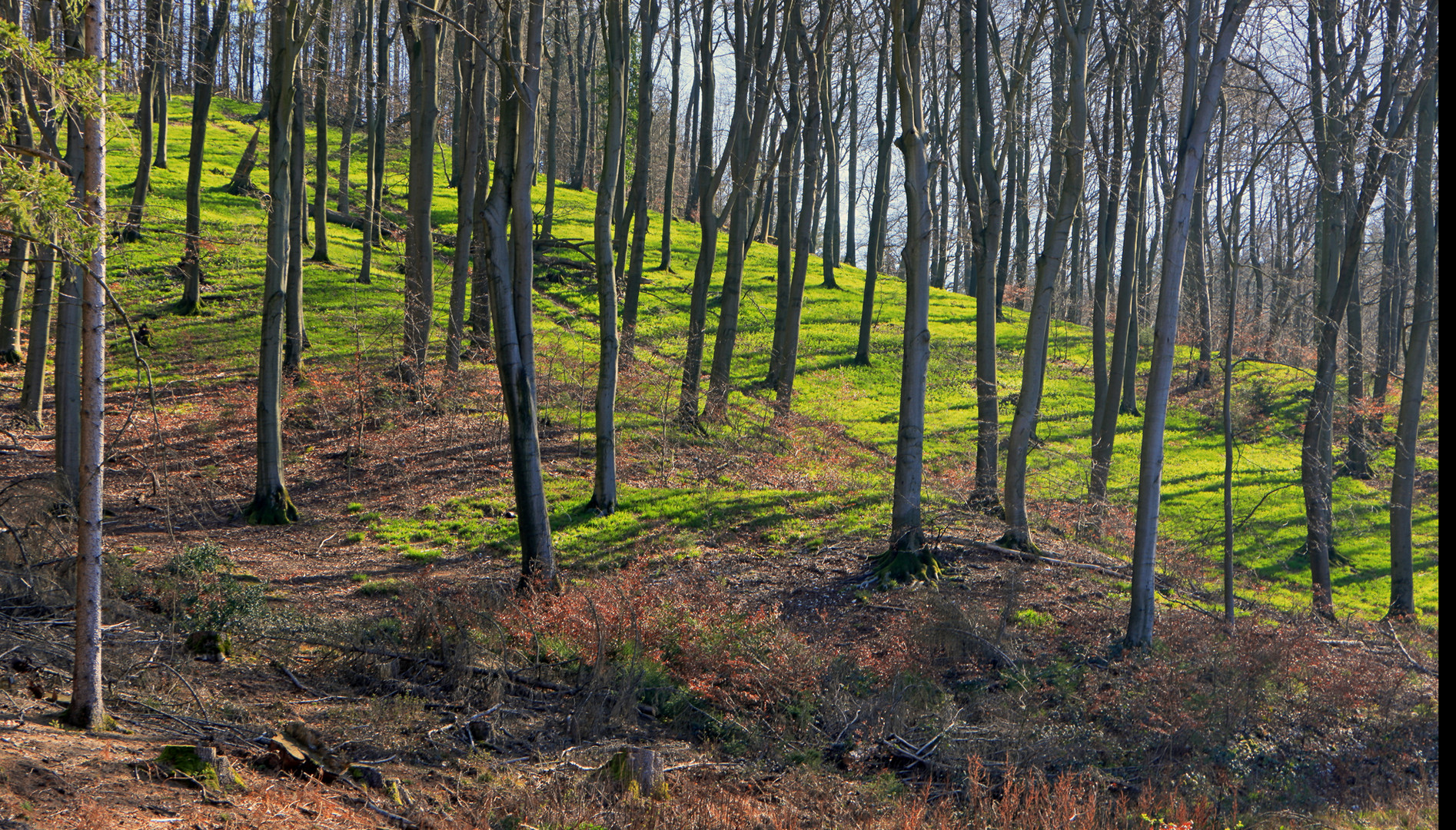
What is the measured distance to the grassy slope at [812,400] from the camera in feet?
50.2

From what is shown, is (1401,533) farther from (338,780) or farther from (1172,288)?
(338,780)

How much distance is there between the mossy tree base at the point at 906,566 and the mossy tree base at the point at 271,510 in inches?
351

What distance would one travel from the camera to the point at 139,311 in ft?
70.5

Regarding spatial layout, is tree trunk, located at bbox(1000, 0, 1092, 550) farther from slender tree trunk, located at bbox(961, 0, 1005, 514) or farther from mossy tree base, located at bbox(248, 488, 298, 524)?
mossy tree base, located at bbox(248, 488, 298, 524)

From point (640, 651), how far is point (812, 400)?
1682 cm

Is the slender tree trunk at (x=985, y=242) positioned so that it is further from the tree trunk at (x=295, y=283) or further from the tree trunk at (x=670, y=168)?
the tree trunk at (x=670, y=168)

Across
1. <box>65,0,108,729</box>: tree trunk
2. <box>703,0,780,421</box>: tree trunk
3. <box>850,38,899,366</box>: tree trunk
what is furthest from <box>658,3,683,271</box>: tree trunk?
<box>65,0,108,729</box>: tree trunk

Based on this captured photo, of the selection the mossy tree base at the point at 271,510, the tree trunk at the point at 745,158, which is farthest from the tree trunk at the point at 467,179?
the mossy tree base at the point at 271,510

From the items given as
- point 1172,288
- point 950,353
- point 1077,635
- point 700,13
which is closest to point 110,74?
point 1172,288

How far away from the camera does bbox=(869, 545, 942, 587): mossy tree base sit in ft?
40.6

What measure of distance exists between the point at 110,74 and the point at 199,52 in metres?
19.7

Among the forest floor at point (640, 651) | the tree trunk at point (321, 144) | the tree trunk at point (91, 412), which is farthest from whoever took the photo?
the tree trunk at point (321, 144)

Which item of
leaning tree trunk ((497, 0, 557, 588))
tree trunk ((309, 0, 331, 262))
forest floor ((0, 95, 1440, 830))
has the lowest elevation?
forest floor ((0, 95, 1440, 830))

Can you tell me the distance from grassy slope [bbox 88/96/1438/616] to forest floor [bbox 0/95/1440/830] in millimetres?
177
